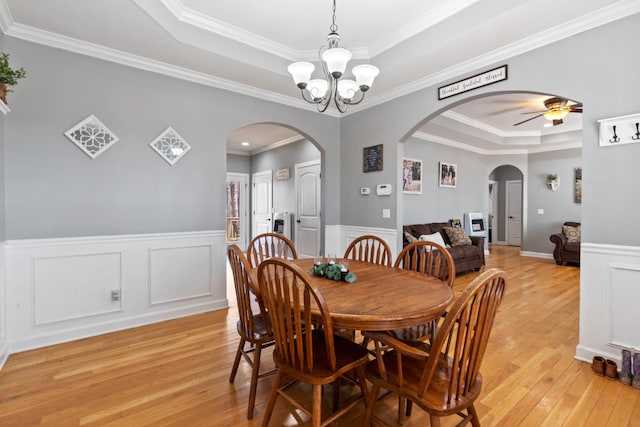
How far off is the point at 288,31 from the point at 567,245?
21.4 feet

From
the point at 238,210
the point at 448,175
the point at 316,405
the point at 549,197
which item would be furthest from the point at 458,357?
the point at 549,197

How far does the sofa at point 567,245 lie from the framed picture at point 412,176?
118 inches

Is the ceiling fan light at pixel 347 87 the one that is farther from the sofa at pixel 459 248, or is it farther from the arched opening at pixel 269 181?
the arched opening at pixel 269 181

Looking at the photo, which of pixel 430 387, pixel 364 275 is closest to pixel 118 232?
pixel 364 275

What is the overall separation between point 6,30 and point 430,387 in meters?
3.86

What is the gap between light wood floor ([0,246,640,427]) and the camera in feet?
5.73

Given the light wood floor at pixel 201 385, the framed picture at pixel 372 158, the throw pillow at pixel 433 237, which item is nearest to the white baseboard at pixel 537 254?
the throw pillow at pixel 433 237

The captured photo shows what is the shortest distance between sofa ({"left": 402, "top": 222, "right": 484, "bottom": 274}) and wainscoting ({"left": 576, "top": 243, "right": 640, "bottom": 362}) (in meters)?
2.62

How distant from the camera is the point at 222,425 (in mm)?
1683

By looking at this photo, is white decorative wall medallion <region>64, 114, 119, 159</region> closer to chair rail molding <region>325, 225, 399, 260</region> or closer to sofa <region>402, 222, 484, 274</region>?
chair rail molding <region>325, 225, 399, 260</region>

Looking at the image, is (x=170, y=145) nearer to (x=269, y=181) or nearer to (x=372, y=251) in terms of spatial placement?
(x=372, y=251)

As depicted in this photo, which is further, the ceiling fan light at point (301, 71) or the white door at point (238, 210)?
the white door at point (238, 210)

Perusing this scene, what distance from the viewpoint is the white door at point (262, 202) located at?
7.32 metres

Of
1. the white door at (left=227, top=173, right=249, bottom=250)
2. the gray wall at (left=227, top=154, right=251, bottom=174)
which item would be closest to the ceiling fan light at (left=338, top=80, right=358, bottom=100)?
the gray wall at (left=227, top=154, right=251, bottom=174)
